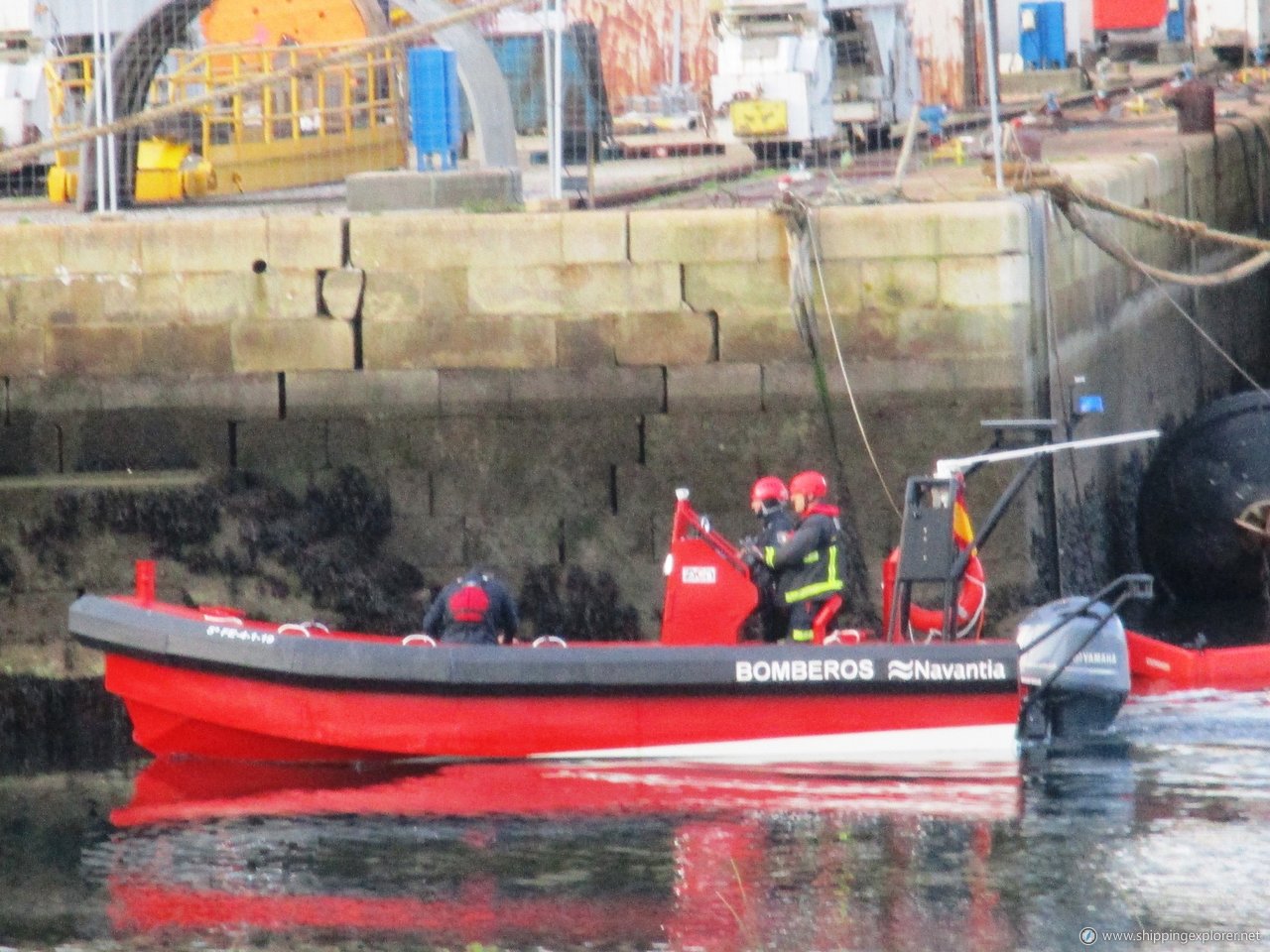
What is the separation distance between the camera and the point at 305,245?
404 inches

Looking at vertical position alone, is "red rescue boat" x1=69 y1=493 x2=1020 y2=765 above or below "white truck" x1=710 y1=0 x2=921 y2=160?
below

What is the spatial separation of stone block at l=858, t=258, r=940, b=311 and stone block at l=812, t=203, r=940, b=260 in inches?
1.5

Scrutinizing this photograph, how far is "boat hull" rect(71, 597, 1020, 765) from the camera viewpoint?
8.78m

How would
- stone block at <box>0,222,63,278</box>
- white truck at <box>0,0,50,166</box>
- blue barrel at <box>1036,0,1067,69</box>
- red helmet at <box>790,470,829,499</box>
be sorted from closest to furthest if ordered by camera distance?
red helmet at <box>790,470,829,499</box> < stone block at <box>0,222,63,278</box> < white truck at <box>0,0,50,166</box> < blue barrel at <box>1036,0,1067,69</box>

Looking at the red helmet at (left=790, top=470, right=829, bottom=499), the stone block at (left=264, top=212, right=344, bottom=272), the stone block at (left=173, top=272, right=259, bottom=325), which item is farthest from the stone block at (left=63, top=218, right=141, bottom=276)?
the red helmet at (left=790, top=470, right=829, bottom=499)

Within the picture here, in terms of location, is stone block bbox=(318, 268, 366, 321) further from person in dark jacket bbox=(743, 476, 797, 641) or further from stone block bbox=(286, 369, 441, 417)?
person in dark jacket bbox=(743, 476, 797, 641)

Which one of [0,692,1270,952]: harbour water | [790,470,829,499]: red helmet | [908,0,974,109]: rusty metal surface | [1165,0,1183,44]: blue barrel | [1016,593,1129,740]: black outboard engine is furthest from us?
[1165,0,1183,44]: blue barrel

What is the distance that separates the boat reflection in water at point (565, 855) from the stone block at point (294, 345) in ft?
6.21

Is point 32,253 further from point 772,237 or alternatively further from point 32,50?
point 32,50

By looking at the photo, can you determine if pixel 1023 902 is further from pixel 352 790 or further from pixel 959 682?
pixel 352 790

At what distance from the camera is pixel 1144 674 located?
9977 mm

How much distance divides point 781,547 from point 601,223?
5.82ft

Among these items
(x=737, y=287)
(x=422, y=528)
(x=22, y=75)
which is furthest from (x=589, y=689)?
(x=22, y=75)

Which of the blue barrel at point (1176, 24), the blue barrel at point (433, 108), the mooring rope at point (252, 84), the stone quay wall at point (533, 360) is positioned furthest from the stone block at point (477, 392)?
the blue barrel at point (1176, 24)
